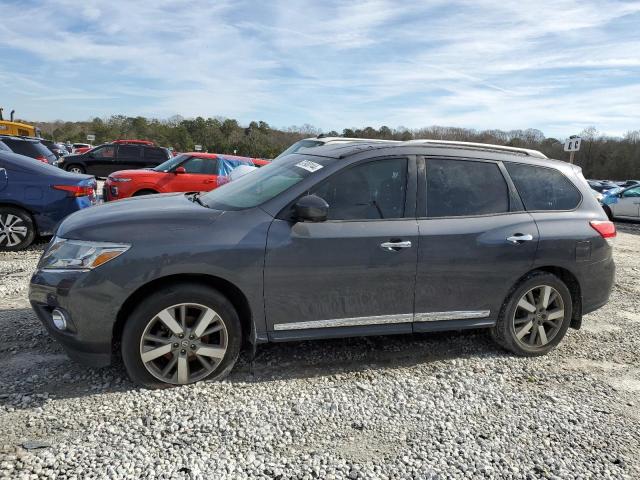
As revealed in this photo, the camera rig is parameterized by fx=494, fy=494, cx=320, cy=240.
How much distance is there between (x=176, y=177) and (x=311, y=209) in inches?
324

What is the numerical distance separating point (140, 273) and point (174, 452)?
3.68 ft

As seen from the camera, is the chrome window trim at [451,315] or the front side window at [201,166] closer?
the chrome window trim at [451,315]

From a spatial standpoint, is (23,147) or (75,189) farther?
(23,147)

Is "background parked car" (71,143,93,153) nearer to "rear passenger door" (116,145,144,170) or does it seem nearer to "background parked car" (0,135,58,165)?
"rear passenger door" (116,145,144,170)

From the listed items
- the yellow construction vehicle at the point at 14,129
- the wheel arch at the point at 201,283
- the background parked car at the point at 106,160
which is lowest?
the wheel arch at the point at 201,283

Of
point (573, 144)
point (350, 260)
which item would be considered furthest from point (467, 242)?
point (573, 144)

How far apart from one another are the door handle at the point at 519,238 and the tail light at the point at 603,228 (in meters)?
0.72

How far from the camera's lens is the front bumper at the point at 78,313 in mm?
3180

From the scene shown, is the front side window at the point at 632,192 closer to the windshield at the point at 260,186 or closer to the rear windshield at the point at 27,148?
the windshield at the point at 260,186

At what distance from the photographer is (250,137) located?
53.0m

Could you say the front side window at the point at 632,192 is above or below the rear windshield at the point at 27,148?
below

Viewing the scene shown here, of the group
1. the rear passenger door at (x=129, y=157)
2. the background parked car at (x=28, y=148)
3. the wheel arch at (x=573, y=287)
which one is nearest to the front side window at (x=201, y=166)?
the background parked car at (x=28, y=148)

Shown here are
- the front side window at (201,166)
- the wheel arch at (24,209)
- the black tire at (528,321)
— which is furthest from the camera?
the front side window at (201,166)

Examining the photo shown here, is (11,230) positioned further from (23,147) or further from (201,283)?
(23,147)
